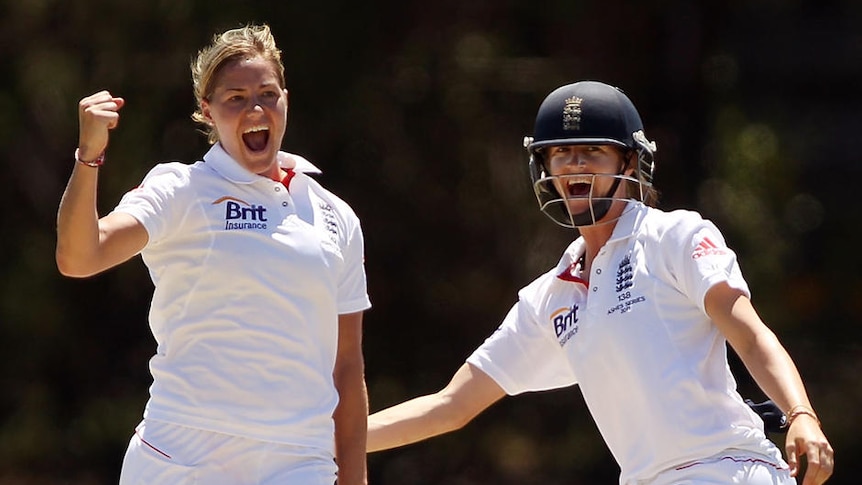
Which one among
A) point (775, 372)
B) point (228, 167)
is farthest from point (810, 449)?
Result: point (228, 167)

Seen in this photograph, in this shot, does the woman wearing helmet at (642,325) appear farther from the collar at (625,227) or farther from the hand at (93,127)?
the hand at (93,127)

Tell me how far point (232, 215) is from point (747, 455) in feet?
4.22

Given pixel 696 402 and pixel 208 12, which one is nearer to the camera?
pixel 696 402

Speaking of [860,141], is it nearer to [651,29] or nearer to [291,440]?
[651,29]

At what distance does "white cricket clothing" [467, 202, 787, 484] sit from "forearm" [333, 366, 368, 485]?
555 mm

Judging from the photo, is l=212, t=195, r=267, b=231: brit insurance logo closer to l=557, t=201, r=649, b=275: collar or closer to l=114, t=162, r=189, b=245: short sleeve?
l=114, t=162, r=189, b=245: short sleeve

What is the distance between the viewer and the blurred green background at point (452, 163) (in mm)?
8273

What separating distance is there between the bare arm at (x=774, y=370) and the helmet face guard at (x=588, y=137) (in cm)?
46

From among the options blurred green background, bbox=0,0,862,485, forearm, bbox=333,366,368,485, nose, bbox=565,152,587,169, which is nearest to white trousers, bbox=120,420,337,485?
forearm, bbox=333,366,368,485

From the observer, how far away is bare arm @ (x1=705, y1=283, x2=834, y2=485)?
9.98 ft

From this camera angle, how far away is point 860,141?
8.67m

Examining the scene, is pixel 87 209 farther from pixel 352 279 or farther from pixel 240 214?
pixel 352 279

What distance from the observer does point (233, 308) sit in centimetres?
318

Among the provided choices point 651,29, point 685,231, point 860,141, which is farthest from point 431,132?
point 685,231
